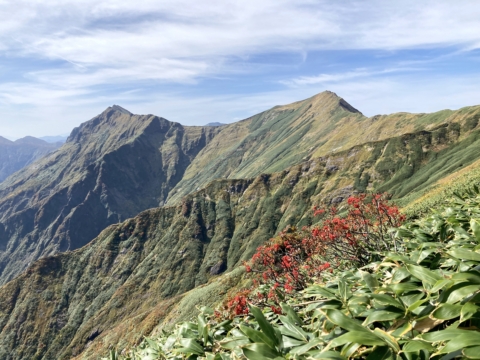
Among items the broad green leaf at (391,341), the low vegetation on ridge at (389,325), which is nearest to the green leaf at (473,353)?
the low vegetation on ridge at (389,325)

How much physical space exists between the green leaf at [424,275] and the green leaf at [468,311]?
57 centimetres

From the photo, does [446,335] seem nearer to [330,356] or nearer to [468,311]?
[468,311]

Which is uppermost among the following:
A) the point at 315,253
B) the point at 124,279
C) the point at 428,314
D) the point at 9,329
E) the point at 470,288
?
the point at 470,288

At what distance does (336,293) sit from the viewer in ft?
12.6

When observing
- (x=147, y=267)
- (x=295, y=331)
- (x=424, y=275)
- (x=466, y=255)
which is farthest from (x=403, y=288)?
(x=147, y=267)

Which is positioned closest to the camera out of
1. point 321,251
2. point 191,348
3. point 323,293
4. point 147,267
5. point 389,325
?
point 389,325

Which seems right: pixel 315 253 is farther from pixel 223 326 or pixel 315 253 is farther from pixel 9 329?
pixel 9 329

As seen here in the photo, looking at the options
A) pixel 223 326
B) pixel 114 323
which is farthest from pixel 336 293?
pixel 114 323

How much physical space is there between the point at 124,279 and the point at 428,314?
7800 inches

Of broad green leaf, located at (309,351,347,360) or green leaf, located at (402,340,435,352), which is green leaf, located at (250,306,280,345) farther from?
green leaf, located at (402,340,435,352)

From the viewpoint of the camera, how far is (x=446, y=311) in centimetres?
263

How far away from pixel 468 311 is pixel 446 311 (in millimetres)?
180

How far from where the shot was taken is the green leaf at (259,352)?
2.88 m

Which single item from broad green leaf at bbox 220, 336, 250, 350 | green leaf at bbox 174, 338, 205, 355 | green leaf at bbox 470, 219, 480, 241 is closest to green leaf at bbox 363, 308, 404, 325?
broad green leaf at bbox 220, 336, 250, 350
